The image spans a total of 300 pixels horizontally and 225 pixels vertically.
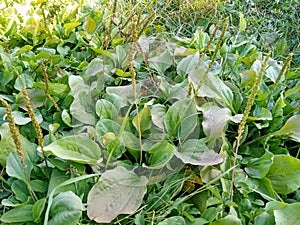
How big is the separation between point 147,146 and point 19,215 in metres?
0.43

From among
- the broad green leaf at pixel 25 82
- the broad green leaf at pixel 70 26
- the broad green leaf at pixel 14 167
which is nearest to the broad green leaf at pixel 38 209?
the broad green leaf at pixel 14 167

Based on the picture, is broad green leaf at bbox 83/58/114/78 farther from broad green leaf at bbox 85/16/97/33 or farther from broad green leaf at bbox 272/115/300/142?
broad green leaf at bbox 272/115/300/142

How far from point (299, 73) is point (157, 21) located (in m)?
1.07

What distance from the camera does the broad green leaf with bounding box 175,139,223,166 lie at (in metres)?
1.13

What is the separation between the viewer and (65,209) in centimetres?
99

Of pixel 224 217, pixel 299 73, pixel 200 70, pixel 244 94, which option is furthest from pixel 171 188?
pixel 299 73

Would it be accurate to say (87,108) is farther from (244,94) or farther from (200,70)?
(244,94)

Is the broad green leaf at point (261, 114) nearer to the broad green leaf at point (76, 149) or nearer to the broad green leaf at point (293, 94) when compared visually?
the broad green leaf at point (293, 94)

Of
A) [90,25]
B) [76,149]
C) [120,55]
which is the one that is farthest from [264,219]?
[90,25]

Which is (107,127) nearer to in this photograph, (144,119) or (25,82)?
(144,119)

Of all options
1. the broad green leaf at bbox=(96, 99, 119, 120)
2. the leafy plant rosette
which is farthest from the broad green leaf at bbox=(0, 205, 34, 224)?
the broad green leaf at bbox=(96, 99, 119, 120)

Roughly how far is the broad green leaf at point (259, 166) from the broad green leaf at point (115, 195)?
1.21ft

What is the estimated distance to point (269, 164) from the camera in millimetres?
1222

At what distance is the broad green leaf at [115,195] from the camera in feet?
3.37
